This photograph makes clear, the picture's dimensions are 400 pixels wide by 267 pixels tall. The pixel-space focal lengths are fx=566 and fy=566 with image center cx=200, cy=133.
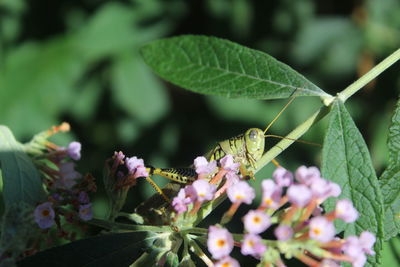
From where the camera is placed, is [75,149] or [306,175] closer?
[306,175]

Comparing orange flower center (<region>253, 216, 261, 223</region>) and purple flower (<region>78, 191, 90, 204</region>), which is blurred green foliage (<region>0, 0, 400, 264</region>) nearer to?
purple flower (<region>78, 191, 90, 204</region>)

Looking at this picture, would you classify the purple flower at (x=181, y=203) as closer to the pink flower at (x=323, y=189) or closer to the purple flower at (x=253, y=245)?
the purple flower at (x=253, y=245)

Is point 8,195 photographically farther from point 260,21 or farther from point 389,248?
point 260,21

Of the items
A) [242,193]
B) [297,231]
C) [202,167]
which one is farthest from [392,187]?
[202,167]

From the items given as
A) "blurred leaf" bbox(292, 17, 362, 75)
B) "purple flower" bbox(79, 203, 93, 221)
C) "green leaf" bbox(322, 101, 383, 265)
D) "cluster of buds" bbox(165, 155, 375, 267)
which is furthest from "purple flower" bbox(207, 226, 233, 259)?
A: "blurred leaf" bbox(292, 17, 362, 75)

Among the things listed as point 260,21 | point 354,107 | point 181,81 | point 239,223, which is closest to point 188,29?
point 260,21

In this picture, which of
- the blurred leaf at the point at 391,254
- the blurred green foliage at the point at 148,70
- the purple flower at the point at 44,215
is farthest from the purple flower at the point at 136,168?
the blurred green foliage at the point at 148,70

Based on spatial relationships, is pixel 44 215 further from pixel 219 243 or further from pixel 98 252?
pixel 219 243
